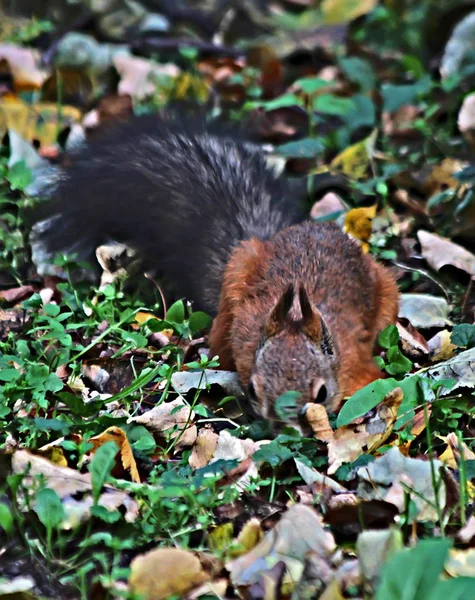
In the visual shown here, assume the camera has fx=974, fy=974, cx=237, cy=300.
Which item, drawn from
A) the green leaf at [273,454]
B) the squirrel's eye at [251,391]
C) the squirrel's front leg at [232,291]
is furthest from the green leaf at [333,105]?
the green leaf at [273,454]

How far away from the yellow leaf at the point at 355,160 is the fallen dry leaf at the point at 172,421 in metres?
2.37

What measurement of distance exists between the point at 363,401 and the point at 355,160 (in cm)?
244

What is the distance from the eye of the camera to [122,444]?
332 cm

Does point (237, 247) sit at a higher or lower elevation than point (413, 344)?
higher

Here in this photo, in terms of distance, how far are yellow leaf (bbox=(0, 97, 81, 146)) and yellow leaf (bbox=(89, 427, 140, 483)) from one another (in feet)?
9.67

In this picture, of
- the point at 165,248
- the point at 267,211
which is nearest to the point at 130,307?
the point at 165,248

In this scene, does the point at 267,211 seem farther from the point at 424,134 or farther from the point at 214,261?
the point at 424,134

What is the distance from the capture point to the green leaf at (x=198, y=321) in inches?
166

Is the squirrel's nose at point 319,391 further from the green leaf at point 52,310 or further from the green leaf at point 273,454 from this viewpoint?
the green leaf at point 52,310

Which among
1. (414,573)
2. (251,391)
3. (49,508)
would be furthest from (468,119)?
(414,573)

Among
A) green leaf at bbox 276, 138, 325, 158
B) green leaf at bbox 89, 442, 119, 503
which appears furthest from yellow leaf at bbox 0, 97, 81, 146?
green leaf at bbox 89, 442, 119, 503

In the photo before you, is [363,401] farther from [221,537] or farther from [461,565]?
[461,565]

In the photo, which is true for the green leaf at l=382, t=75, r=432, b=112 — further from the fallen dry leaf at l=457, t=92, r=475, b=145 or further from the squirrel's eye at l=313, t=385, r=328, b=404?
the squirrel's eye at l=313, t=385, r=328, b=404

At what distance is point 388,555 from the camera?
247 centimetres
